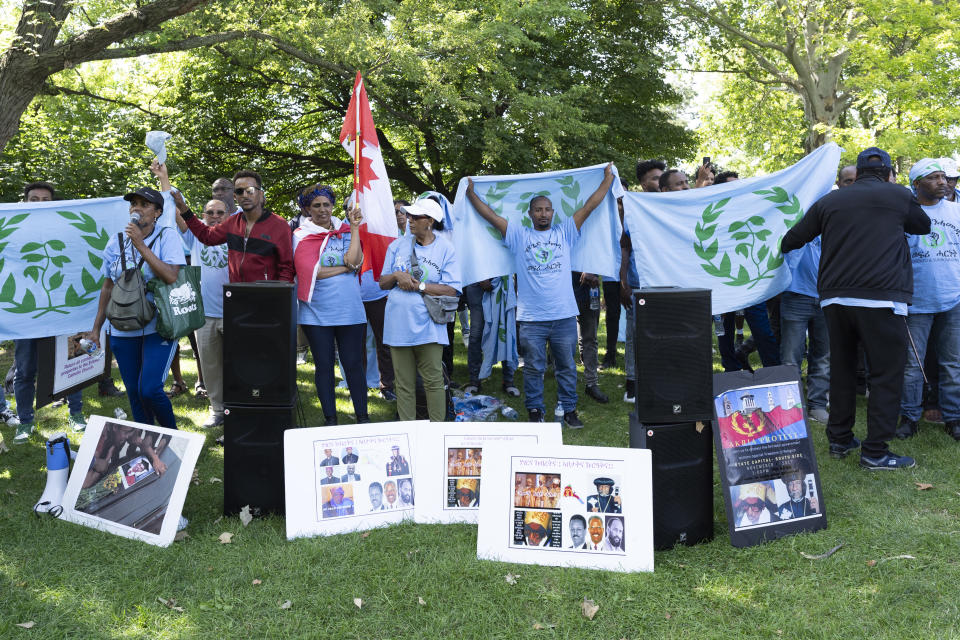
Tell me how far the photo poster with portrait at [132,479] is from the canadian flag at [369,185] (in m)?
1.92

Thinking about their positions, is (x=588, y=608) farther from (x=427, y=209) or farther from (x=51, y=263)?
(x=51, y=263)

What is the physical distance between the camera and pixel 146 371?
443 cm

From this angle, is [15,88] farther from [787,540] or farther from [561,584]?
[787,540]

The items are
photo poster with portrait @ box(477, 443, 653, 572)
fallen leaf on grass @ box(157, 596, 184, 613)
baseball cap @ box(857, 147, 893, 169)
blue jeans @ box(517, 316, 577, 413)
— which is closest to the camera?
fallen leaf on grass @ box(157, 596, 184, 613)

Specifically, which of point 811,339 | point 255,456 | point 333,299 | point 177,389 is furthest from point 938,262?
A: point 177,389

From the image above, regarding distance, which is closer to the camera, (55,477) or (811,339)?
(55,477)

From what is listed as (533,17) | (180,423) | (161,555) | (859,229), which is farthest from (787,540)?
(533,17)

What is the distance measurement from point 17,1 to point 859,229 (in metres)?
9.58

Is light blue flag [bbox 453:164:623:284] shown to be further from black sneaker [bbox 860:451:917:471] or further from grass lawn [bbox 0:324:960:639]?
grass lawn [bbox 0:324:960:639]

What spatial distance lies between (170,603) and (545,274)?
11.1 ft

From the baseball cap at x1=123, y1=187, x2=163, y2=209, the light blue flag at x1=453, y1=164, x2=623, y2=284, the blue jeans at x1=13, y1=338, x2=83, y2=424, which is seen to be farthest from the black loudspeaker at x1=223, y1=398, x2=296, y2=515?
the blue jeans at x1=13, y1=338, x2=83, y2=424

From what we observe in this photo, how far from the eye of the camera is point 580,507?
11.4 feet

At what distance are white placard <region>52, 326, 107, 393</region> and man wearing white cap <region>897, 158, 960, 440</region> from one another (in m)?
6.20

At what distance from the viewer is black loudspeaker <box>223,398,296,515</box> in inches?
157
